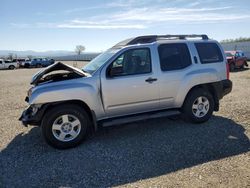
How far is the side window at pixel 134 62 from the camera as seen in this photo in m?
5.28

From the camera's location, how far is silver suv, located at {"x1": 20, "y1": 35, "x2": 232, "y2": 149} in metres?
4.84

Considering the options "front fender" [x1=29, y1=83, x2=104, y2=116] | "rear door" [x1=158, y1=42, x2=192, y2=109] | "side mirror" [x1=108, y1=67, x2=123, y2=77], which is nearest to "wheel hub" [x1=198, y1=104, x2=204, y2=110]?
"rear door" [x1=158, y1=42, x2=192, y2=109]

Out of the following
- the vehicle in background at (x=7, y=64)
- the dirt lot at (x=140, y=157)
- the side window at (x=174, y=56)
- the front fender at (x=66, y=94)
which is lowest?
the dirt lot at (x=140, y=157)

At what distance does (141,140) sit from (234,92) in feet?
20.1

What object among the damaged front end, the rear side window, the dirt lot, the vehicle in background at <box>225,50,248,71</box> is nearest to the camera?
the dirt lot

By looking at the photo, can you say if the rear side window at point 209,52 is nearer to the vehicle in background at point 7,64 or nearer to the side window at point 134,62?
the side window at point 134,62

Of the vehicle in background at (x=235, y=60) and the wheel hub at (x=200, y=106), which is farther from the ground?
the vehicle in background at (x=235, y=60)

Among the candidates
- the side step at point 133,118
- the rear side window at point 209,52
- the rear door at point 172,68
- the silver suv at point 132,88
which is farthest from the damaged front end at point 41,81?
the rear side window at point 209,52

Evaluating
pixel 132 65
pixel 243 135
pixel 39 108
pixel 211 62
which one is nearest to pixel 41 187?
pixel 39 108

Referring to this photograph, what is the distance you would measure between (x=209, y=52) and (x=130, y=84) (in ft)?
7.50

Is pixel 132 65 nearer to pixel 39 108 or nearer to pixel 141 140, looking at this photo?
pixel 141 140

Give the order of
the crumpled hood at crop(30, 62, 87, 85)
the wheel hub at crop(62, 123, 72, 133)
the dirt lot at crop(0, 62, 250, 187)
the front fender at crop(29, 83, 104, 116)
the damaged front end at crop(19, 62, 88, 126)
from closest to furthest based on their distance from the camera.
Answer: the dirt lot at crop(0, 62, 250, 187) < the front fender at crop(29, 83, 104, 116) < the damaged front end at crop(19, 62, 88, 126) < the wheel hub at crop(62, 123, 72, 133) < the crumpled hood at crop(30, 62, 87, 85)

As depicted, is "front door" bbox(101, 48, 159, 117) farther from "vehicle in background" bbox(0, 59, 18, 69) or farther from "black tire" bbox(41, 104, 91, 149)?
"vehicle in background" bbox(0, 59, 18, 69)

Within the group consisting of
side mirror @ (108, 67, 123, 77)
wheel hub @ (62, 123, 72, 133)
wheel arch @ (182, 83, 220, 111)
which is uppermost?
side mirror @ (108, 67, 123, 77)
